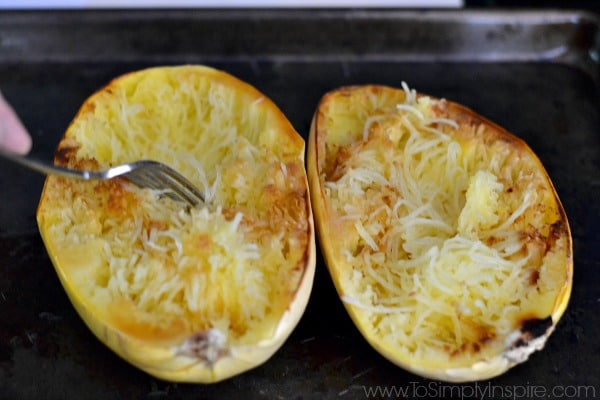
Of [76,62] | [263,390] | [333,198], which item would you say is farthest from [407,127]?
[76,62]

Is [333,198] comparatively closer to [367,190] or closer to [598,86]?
[367,190]

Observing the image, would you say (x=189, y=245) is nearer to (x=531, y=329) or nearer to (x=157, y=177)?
(x=157, y=177)

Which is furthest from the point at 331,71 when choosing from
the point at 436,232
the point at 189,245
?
the point at 189,245

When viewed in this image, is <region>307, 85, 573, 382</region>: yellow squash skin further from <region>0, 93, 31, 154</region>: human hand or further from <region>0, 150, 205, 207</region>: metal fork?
<region>0, 93, 31, 154</region>: human hand

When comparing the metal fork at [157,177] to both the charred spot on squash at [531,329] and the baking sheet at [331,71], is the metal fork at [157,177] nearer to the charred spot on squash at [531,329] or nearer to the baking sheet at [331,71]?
the baking sheet at [331,71]

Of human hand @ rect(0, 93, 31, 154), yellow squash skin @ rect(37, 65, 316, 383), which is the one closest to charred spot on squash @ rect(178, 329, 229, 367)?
yellow squash skin @ rect(37, 65, 316, 383)

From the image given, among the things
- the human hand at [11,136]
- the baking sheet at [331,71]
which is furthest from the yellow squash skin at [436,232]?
the human hand at [11,136]
